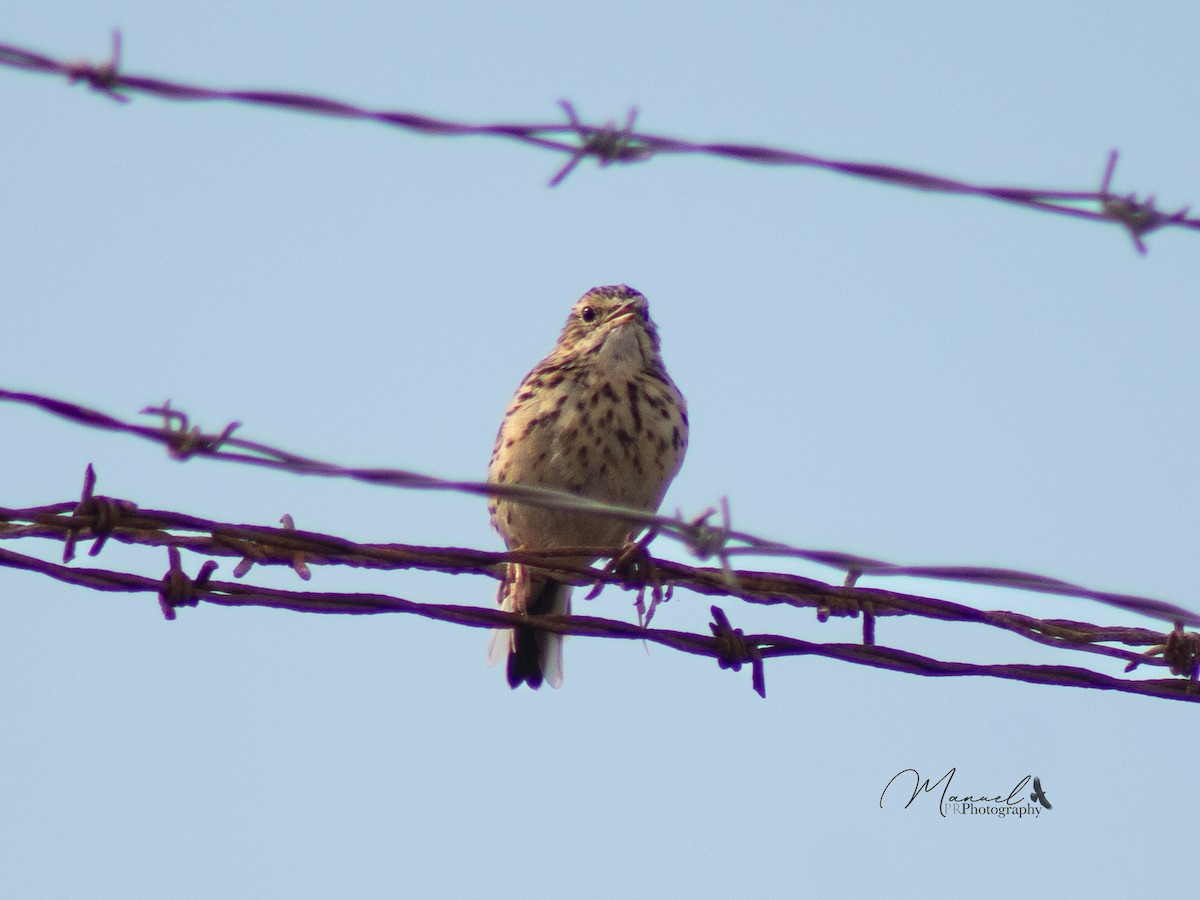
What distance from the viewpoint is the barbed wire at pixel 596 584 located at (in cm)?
511

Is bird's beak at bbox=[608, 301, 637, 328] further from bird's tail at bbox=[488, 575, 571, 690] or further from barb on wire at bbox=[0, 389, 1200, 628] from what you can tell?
barb on wire at bbox=[0, 389, 1200, 628]

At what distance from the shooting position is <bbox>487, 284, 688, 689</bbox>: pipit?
8445mm

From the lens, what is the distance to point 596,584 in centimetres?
585

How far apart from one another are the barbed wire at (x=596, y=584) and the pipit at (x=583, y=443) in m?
2.49

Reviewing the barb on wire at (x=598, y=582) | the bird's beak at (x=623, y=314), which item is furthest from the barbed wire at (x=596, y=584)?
the bird's beak at (x=623, y=314)

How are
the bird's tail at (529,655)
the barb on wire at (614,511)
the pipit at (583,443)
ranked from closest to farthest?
1. the barb on wire at (614,511)
2. the pipit at (583,443)
3. the bird's tail at (529,655)

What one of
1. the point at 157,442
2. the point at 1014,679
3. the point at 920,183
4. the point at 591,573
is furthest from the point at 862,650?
the point at 157,442

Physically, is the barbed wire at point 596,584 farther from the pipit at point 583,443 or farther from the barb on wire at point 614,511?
the pipit at point 583,443

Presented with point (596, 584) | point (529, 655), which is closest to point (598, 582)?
point (596, 584)

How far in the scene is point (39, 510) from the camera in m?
5.11

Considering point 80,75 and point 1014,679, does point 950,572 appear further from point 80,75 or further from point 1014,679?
point 80,75

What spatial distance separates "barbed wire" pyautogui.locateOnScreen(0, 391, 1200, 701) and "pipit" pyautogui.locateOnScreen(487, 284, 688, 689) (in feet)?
8.17

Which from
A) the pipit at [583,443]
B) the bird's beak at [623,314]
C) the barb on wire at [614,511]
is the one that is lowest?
the barb on wire at [614,511]

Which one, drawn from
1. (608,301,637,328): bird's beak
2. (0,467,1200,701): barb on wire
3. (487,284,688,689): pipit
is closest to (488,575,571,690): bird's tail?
(487,284,688,689): pipit
